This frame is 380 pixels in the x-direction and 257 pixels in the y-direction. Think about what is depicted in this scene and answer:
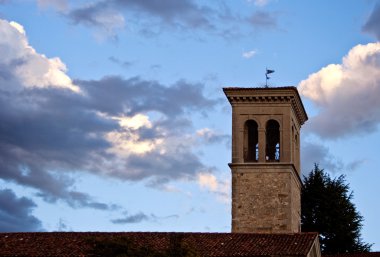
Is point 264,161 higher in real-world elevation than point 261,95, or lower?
lower

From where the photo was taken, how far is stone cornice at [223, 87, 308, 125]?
4759 cm

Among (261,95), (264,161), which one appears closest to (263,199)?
(264,161)

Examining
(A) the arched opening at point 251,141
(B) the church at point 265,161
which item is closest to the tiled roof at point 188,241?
(B) the church at point 265,161

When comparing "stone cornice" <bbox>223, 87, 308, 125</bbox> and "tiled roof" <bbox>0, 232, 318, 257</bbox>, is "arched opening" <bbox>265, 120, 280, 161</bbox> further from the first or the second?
"tiled roof" <bbox>0, 232, 318, 257</bbox>

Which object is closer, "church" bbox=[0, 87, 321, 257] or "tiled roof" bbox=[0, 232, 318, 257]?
"tiled roof" bbox=[0, 232, 318, 257]

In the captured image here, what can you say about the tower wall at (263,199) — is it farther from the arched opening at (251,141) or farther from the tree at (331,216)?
→ the tree at (331,216)

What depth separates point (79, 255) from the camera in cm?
3791

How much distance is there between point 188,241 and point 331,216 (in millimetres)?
28130

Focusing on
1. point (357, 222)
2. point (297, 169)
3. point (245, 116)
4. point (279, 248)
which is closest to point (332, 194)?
point (357, 222)

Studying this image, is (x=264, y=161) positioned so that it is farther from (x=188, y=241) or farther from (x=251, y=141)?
(x=188, y=241)

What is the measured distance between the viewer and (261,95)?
4778 cm

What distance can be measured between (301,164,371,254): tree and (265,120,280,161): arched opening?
14855 millimetres

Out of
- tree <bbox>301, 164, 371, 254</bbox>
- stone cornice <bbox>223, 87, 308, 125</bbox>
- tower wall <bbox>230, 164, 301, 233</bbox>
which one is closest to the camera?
tower wall <bbox>230, 164, 301, 233</bbox>

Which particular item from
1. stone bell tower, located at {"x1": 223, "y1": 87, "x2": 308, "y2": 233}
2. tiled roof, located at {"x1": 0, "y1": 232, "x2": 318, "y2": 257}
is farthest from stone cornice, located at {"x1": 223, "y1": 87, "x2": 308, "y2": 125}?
tiled roof, located at {"x1": 0, "y1": 232, "x2": 318, "y2": 257}
